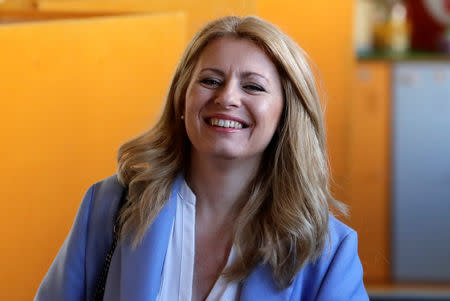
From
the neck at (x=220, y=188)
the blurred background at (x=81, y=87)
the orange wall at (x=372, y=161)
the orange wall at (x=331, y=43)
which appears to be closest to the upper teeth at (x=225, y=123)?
the neck at (x=220, y=188)

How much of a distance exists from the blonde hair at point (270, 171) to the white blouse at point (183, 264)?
0.04 m

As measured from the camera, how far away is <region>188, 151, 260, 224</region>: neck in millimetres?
1537

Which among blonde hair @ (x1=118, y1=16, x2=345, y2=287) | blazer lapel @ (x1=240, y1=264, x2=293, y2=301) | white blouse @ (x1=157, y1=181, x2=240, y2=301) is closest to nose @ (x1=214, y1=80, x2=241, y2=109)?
blonde hair @ (x1=118, y1=16, x2=345, y2=287)

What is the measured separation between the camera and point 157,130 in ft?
5.38

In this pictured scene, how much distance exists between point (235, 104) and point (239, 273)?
0.36m

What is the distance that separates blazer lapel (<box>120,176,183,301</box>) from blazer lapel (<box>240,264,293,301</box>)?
7.4 inches

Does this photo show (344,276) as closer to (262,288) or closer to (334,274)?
(334,274)

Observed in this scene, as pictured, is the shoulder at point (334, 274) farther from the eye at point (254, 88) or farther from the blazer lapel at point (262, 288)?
the eye at point (254, 88)

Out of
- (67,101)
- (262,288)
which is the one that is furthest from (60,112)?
(262,288)

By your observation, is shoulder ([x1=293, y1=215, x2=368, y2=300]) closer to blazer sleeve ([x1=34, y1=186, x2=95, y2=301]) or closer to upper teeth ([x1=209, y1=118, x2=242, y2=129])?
upper teeth ([x1=209, y1=118, x2=242, y2=129])

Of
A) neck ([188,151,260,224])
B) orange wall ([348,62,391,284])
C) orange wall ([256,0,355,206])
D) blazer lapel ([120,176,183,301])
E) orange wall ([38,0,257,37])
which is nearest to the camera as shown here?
blazer lapel ([120,176,183,301])

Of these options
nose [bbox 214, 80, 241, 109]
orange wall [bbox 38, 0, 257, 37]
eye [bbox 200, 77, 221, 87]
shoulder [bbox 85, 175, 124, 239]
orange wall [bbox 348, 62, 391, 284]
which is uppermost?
orange wall [bbox 38, 0, 257, 37]

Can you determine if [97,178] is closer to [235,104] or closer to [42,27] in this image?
A: [42,27]

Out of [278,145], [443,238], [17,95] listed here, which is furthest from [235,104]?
[443,238]
